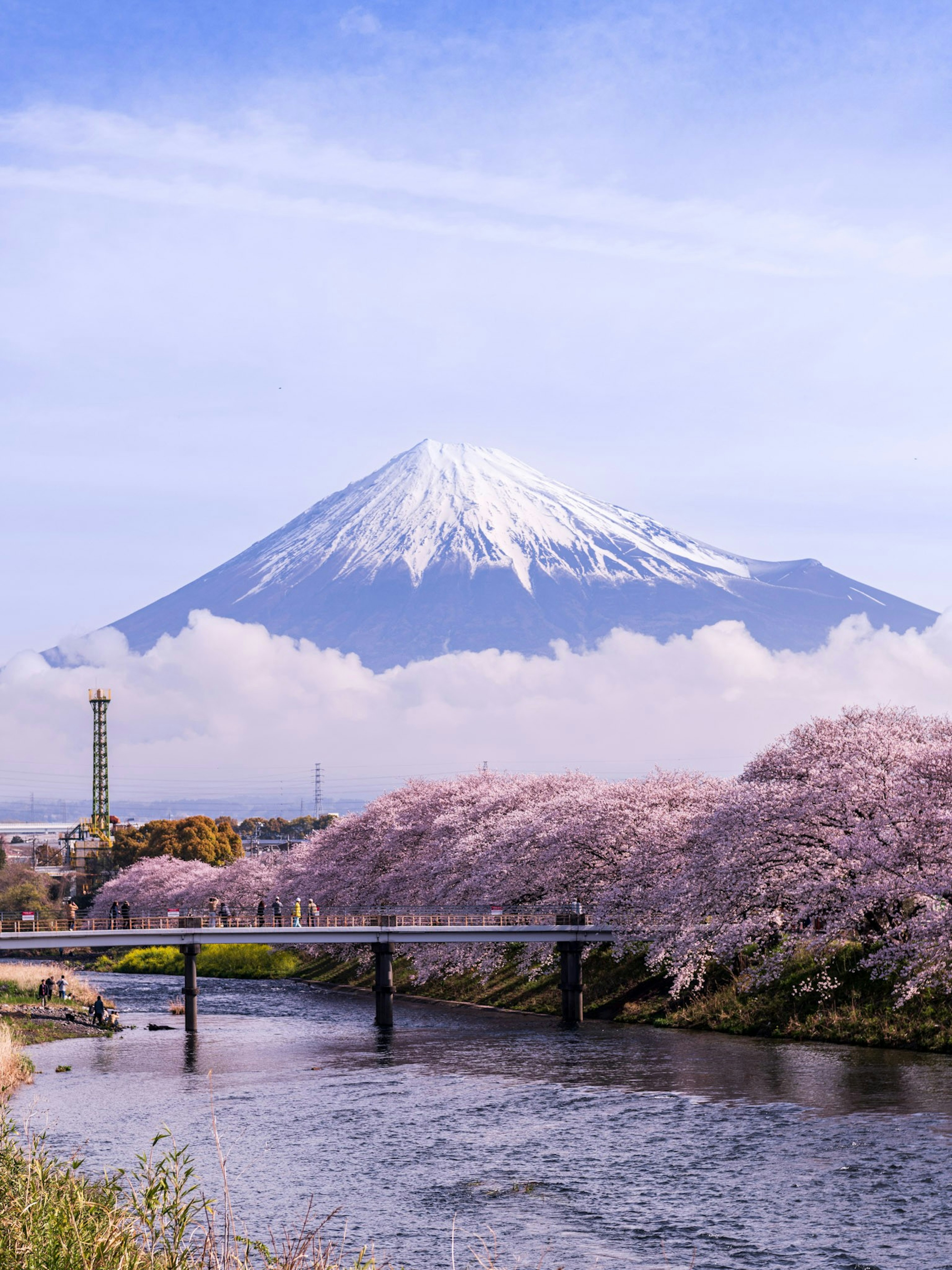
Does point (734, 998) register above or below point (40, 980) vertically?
above

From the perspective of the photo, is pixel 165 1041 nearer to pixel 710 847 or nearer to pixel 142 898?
pixel 710 847

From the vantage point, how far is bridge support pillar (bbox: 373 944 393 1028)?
68.2 meters

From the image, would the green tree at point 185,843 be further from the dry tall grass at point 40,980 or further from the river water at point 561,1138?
the river water at point 561,1138

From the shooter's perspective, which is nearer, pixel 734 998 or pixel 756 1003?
pixel 756 1003

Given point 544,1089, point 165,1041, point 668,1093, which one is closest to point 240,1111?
point 544,1089

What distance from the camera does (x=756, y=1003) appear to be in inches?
2293

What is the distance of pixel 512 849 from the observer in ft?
267

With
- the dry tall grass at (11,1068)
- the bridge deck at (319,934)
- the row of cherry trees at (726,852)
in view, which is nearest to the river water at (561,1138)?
the dry tall grass at (11,1068)

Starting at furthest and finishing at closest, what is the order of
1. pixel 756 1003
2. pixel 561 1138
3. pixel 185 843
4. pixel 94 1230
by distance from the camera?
pixel 185 843 < pixel 756 1003 < pixel 561 1138 < pixel 94 1230

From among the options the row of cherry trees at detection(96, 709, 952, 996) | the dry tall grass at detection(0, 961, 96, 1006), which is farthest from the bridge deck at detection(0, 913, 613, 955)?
the dry tall grass at detection(0, 961, 96, 1006)

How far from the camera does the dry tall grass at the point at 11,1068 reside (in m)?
46.8

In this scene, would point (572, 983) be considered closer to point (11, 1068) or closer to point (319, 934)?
point (319, 934)

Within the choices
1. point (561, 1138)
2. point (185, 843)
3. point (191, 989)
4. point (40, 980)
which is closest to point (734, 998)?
point (561, 1138)

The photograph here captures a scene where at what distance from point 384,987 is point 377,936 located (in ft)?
12.7
